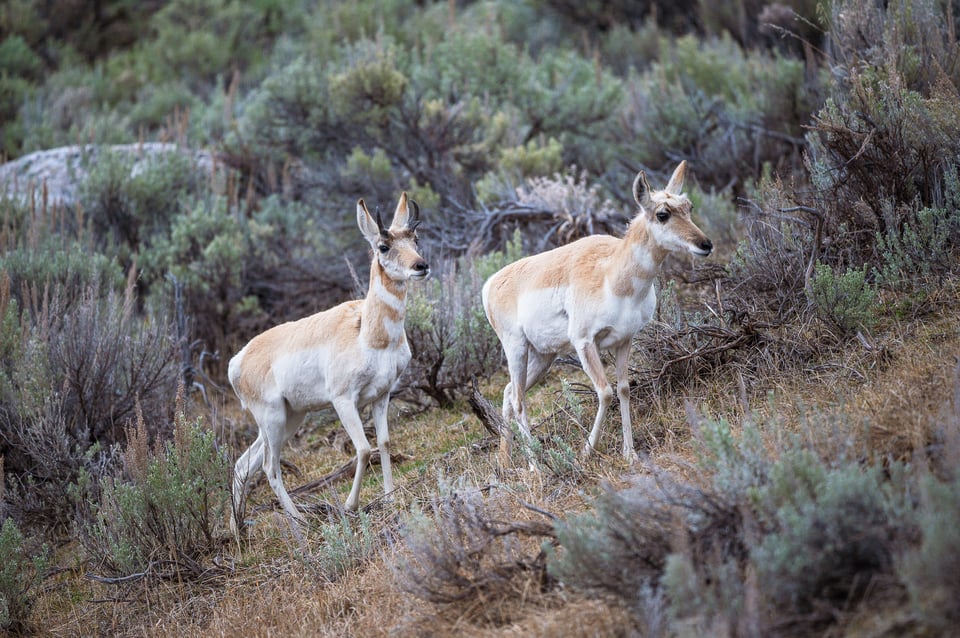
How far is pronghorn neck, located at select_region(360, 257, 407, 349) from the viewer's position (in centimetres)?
701

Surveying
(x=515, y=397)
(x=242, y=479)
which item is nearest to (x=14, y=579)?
(x=242, y=479)

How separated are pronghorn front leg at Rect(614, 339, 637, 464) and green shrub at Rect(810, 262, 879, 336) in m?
1.46

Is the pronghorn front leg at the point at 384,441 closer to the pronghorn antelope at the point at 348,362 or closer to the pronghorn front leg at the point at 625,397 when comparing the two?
the pronghorn antelope at the point at 348,362

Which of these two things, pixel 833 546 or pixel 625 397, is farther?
pixel 625 397

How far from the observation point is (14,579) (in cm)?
650

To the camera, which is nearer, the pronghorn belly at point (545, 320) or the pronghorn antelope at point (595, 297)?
the pronghorn antelope at point (595, 297)

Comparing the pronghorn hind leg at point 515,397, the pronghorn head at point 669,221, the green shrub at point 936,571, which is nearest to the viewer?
the green shrub at point 936,571

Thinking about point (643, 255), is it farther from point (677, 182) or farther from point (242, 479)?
point (242, 479)

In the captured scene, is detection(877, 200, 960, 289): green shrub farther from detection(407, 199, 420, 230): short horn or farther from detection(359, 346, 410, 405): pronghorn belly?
detection(359, 346, 410, 405): pronghorn belly

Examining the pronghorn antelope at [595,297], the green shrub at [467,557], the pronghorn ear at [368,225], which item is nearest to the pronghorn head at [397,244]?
the pronghorn ear at [368,225]

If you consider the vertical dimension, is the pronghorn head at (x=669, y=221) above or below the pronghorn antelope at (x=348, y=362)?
above

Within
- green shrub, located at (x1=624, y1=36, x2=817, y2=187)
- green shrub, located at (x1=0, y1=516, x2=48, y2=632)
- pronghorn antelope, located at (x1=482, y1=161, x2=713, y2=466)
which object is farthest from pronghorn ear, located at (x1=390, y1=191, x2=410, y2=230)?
green shrub, located at (x1=624, y1=36, x2=817, y2=187)

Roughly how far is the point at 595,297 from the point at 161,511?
3551 millimetres

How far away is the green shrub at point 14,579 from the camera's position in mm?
6422
